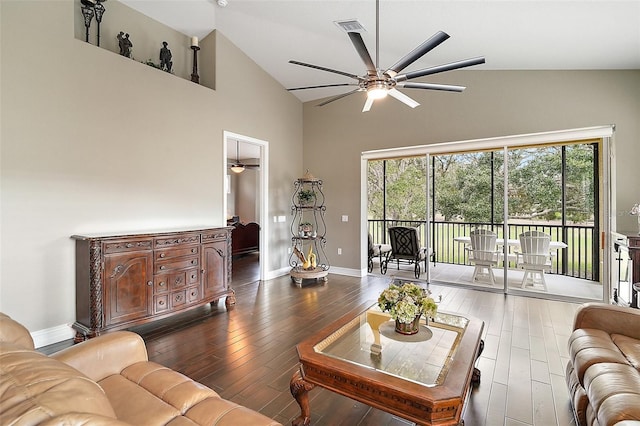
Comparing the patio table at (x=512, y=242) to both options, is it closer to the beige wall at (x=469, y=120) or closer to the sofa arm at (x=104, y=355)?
the beige wall at (x=469, y=120)

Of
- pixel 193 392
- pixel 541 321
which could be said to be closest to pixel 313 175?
pixel 541 321

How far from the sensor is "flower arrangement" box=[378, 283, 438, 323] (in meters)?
2.13

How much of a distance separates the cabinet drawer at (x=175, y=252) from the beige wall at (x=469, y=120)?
3.11m

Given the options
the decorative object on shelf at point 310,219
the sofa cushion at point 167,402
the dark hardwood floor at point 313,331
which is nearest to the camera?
the sofa cushion at point 167,402

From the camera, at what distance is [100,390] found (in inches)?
35.0

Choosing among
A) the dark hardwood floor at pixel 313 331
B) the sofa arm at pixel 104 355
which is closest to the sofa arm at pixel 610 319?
the dark hardwood floor at pixel 313 331

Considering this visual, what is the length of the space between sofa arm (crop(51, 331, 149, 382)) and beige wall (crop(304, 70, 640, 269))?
4624mm

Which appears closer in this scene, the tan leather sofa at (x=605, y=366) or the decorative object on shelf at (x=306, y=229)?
the tan leather sofa at (x=605, y=366)

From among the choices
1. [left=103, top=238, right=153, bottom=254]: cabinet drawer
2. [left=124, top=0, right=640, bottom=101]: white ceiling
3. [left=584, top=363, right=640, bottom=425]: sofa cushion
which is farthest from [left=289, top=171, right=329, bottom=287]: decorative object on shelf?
[left=584, top=363, right=640, bottom=425]: sofa cushion

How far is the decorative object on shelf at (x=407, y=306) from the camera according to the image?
2.13m

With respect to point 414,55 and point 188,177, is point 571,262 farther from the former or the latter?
point 188,177

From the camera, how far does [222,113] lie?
16.1ft

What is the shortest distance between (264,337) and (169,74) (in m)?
3.54

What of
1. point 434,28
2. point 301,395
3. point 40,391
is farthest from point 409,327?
point 434,28
